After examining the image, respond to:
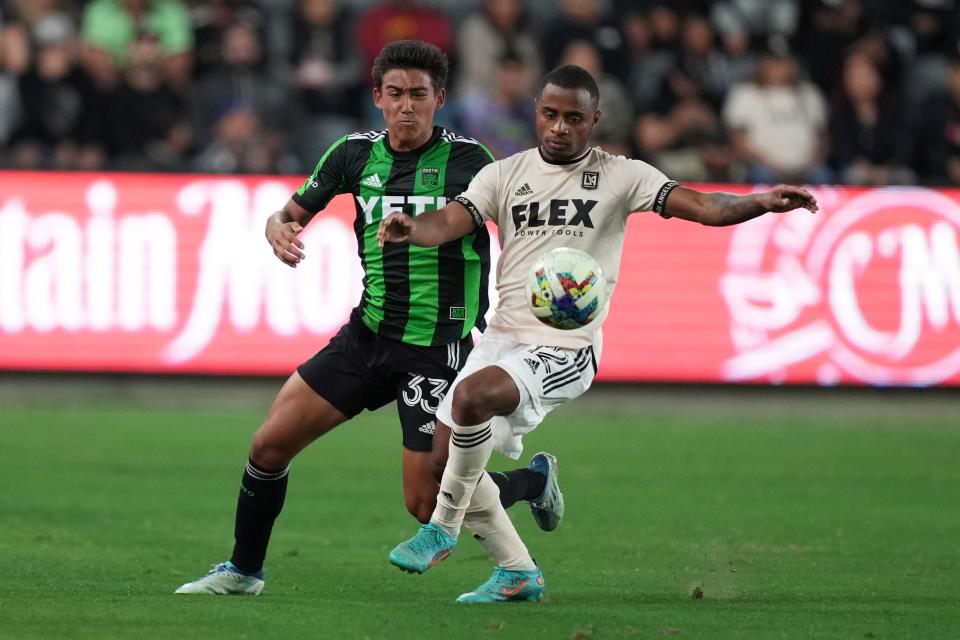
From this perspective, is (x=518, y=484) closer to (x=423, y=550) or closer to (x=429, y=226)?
(x=423, y=550)

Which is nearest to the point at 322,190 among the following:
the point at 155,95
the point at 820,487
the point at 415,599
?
the point at 415,599

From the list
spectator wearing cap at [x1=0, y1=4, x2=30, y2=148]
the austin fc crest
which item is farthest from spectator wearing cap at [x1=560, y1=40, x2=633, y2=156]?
the austin fc crest

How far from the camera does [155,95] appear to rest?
54.9 ft

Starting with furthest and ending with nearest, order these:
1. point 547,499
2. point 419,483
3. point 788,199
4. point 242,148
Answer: point 242,148 < point 547,499 < point 419,483 < point 788,199

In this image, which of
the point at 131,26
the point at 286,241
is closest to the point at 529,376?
the point at 286,241

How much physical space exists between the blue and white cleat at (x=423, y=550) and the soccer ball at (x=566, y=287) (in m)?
0.99

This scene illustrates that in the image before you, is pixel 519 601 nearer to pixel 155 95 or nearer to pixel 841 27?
pixel 155 95

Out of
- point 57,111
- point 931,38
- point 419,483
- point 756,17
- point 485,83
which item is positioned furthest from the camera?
point 756,17

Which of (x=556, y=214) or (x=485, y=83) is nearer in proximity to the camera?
(x=556, y=214)

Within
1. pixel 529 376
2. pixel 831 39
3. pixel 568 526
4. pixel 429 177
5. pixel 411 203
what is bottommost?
pixel 568 526

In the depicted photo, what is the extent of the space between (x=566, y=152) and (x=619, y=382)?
8.99m

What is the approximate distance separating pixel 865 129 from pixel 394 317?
432 inches

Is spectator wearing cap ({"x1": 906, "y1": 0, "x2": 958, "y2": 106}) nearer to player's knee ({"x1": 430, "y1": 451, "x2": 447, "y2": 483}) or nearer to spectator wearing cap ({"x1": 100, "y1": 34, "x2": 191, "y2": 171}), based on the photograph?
spectator wearing cap ({"x1": 100, "y1": 34, "x2": 191, "y2": 171})

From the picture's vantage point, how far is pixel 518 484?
301 inches
